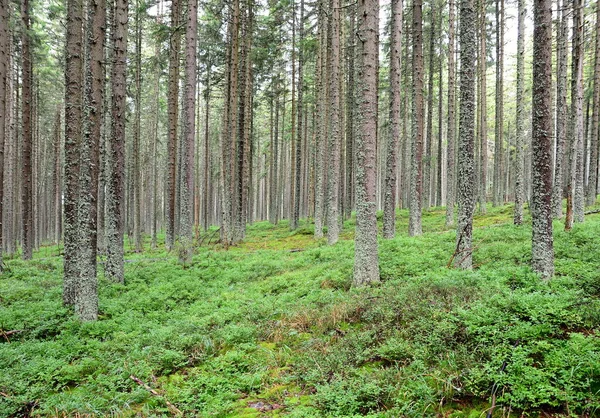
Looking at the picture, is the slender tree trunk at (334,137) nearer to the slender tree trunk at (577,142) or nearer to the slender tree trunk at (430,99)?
the slender tree trunk at (430,99)

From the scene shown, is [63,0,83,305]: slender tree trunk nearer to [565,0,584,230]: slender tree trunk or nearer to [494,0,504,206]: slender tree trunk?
[565,0,584,230]: slender tree trunk

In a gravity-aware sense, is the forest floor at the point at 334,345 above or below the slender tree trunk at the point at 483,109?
below

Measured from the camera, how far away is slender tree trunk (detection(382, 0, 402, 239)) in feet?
42.0

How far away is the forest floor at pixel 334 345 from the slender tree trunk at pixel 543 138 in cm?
59

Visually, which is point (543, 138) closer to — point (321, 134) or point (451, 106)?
point (321, 134)

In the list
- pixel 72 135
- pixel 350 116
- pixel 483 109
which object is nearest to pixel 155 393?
pixel 72 135

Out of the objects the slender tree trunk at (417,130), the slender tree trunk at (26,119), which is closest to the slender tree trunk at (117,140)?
the slender tree trunk at (26,119)

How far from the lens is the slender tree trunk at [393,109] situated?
12.8 metres

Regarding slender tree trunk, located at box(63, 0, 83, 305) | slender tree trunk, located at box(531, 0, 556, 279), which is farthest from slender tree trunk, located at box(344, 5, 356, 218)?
slender tree trunk, located at box(63, 0, 83, 305)

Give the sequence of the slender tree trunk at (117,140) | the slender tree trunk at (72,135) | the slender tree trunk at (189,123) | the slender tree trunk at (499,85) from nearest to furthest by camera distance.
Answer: the slender tree trunk at (72,135), the slender tree trunk at (117,140), the slender tree trunk at (189,123), the slender tree trunk at (499,85)

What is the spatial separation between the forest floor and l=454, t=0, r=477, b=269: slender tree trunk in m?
1.06

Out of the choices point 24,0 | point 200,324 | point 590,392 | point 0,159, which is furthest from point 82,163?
point 24,0

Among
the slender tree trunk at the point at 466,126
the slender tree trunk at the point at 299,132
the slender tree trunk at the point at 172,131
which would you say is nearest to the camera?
the slender tree trunk at the point at 466,126

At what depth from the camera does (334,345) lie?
579cm
